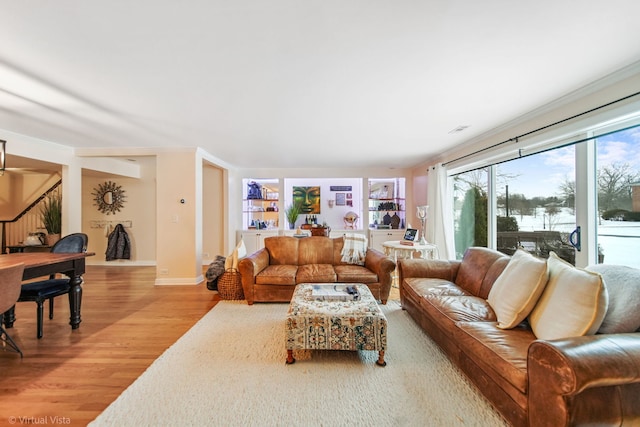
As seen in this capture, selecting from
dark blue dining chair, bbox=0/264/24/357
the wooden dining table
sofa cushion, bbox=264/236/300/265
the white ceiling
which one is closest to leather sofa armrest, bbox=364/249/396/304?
sofa cushion, bbox=264/236/300/265

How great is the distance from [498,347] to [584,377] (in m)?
0.47

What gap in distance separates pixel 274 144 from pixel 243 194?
2707 mm

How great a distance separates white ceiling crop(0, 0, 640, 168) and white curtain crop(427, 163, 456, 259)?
1.44 meters

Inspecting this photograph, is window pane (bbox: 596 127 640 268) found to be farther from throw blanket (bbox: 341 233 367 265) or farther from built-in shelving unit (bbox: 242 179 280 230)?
built-in shelving unit (bbox: 242 179 280 230)

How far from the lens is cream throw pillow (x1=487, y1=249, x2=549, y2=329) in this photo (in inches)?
67.4

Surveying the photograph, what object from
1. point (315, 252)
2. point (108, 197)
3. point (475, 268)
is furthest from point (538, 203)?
point (108, 197)

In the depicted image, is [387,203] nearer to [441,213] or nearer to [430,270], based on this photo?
[441,213]

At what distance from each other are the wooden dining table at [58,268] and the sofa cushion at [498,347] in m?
3.44

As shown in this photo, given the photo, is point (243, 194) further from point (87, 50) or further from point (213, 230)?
point (87, 50)

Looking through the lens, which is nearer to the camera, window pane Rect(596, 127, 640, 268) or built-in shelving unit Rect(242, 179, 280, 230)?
window pane Rect(596, 127, 640, 268)

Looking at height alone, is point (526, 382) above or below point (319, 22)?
below

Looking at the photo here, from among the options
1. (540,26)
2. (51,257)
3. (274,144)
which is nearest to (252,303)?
(51,257)

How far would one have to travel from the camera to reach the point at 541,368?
3.87 ft

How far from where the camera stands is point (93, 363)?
2041mm
